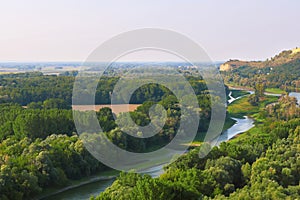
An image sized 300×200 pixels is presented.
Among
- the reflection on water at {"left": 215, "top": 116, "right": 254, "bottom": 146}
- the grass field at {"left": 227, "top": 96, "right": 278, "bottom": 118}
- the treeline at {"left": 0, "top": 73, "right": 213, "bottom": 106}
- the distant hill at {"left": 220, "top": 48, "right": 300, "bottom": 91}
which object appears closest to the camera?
the reflection on water at {"left": 215, "top": 116, "right": 254, "bottom": 146}

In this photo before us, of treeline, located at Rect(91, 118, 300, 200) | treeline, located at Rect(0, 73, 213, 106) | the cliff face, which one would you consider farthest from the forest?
the cliff face

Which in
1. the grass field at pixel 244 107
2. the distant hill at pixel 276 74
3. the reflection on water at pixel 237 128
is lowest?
the reflection on water at pixel 237 128

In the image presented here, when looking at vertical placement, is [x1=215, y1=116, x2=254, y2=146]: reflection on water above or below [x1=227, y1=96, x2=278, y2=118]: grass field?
below

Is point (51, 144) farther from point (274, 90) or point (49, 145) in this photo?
point (274, 90)

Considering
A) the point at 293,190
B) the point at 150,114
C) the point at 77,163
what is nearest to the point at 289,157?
the point at 293,190

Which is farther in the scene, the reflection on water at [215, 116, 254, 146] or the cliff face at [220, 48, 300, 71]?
the cliff face at [220, 48, 300, 71]

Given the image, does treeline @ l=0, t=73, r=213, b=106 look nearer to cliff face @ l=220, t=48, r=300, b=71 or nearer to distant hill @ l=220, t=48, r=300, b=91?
distant hill @ l=220, t=48, r=300, b=91

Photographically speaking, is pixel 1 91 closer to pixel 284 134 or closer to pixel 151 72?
pixel 151 72

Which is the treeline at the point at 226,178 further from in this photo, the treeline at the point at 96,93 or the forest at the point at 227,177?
the treeline at the point at 96,93

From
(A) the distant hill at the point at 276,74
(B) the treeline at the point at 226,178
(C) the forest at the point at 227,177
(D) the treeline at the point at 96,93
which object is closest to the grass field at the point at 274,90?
(A) the distant hill at the point at 276,74
